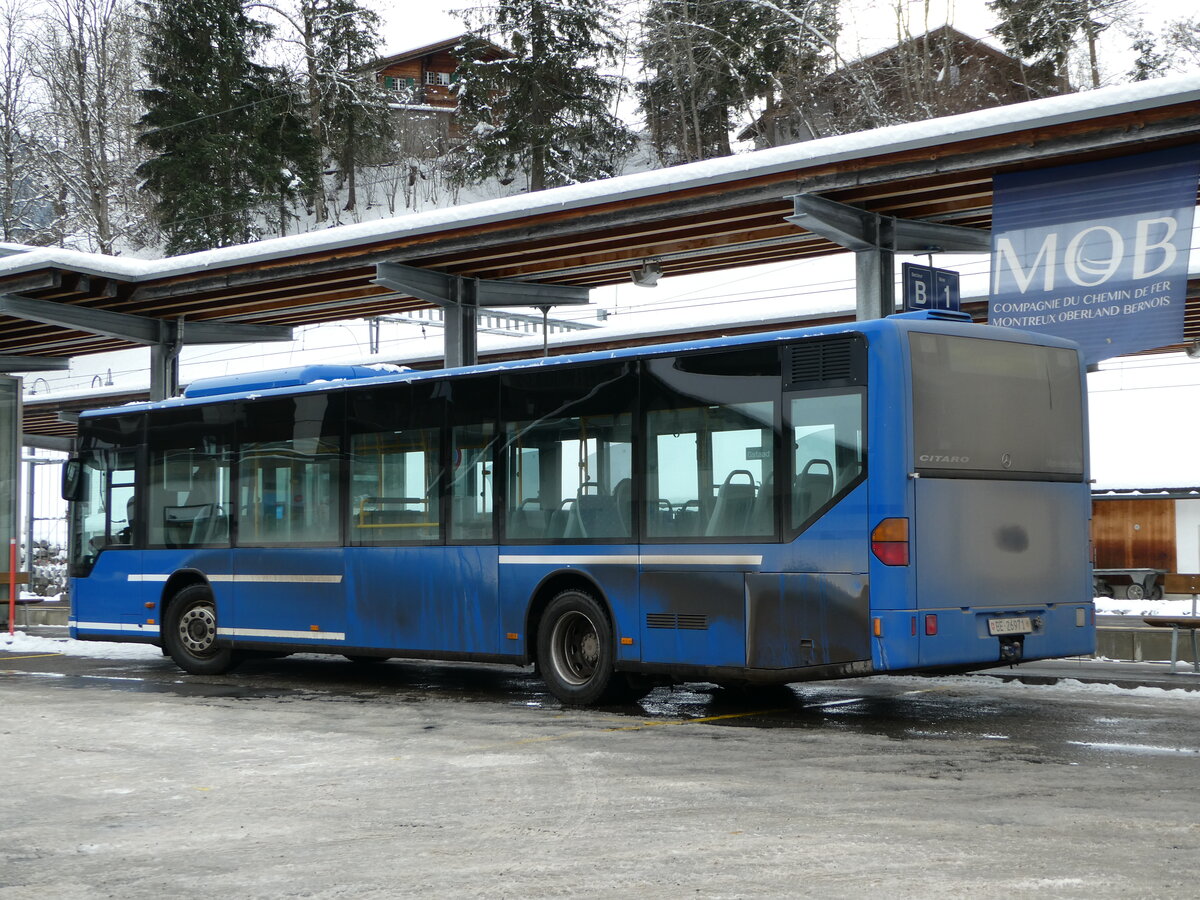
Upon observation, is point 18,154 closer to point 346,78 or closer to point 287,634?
point 346,78

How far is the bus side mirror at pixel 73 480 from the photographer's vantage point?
1678 cm

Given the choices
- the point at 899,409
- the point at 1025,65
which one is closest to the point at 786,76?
the point at 1025,65

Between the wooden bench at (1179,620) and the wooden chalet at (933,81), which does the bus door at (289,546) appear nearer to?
the wooden bench at (1179,620)

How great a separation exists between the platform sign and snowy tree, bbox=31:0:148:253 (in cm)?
5152

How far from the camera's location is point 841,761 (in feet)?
29.0

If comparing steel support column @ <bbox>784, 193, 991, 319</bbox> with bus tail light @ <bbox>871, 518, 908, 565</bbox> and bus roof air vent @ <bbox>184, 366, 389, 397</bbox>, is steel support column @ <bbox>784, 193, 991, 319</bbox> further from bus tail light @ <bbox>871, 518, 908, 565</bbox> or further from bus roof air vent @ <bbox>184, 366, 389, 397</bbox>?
bus tail light @ <bbox>871, 518, 908, 565</bbox>

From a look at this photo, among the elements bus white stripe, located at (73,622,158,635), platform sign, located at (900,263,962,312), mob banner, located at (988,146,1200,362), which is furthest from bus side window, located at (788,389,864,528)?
bus white stripe, located at (73,622,158,635)

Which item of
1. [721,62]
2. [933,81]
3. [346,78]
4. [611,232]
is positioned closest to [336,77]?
[346,78]

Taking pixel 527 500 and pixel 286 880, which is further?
pixel 527 500

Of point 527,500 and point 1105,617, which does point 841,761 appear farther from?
point 1105,617

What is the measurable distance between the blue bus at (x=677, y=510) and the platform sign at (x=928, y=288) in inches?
187

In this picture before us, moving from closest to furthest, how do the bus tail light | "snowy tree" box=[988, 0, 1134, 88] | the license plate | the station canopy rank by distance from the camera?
1. the bus tail light
2. the license plate
3. the station canopy
4. "snowy tree" box=[988, 0, 1134, 88]

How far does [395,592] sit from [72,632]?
5170 mm

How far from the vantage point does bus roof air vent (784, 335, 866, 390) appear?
34.2 feet
